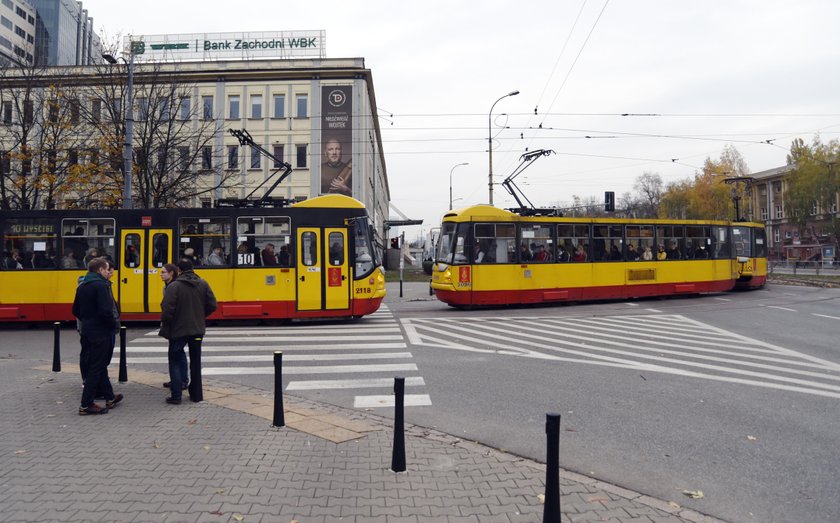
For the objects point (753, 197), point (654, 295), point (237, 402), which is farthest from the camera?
point (753, 197)

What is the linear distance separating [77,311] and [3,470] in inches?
84.8

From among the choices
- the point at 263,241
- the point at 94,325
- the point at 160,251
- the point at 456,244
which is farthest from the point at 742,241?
the point at 94,325

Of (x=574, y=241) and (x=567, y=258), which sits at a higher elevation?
(x=574, y=241)

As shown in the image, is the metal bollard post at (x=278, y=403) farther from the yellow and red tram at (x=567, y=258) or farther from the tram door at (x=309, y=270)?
the yellow and red tram at (x=567, y=258)

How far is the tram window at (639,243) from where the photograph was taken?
21.3 meters

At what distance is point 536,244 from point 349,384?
12564 mm

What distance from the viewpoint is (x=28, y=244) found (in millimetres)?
14906

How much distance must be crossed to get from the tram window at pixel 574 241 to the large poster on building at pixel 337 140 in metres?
25.4

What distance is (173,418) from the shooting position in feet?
20.6

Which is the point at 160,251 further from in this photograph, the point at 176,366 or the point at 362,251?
the point at 176,366

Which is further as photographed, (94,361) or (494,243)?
(494,243)

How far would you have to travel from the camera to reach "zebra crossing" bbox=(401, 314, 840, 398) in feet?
29.9

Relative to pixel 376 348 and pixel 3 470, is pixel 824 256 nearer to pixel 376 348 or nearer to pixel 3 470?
pixel 376 348

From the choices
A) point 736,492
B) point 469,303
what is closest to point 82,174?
point 469,303
